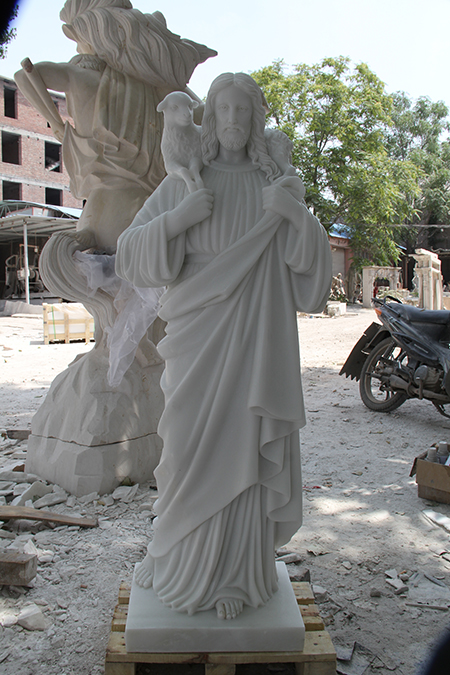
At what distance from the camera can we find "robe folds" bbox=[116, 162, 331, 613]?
1.84 meters

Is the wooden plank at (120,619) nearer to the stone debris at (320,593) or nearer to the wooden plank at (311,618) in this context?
the wooden plank at (311,618)

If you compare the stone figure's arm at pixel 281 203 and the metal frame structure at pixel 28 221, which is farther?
the metal frame structure at pixel 28 221

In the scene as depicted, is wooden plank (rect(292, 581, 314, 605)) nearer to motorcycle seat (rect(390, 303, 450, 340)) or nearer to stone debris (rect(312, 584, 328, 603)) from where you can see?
stone debris (rect(312, 584, 328, 603))

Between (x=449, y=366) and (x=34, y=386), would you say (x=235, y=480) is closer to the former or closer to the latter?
(x=449, y=366)

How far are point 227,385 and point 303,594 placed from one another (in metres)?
1.04

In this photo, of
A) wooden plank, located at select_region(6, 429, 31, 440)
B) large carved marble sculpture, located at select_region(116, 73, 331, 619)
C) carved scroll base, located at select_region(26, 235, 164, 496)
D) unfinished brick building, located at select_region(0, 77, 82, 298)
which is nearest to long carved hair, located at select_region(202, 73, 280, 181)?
large carved marble sculpture, located at select_region(116, 73, 331, 619)

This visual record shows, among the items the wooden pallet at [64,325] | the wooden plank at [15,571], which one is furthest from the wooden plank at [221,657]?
the wooden pallet at [64,325]

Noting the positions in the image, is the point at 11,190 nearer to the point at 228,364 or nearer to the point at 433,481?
the point at 433,481

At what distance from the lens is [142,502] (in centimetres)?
353

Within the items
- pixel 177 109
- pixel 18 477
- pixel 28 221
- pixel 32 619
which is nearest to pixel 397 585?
pixel 32 619

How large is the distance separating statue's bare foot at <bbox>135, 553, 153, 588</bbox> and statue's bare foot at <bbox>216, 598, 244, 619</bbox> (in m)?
0.31

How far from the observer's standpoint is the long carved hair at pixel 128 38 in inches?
142

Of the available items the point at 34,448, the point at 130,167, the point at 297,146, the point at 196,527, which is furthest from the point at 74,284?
the point at 297,146

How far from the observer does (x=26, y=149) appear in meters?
23.9
